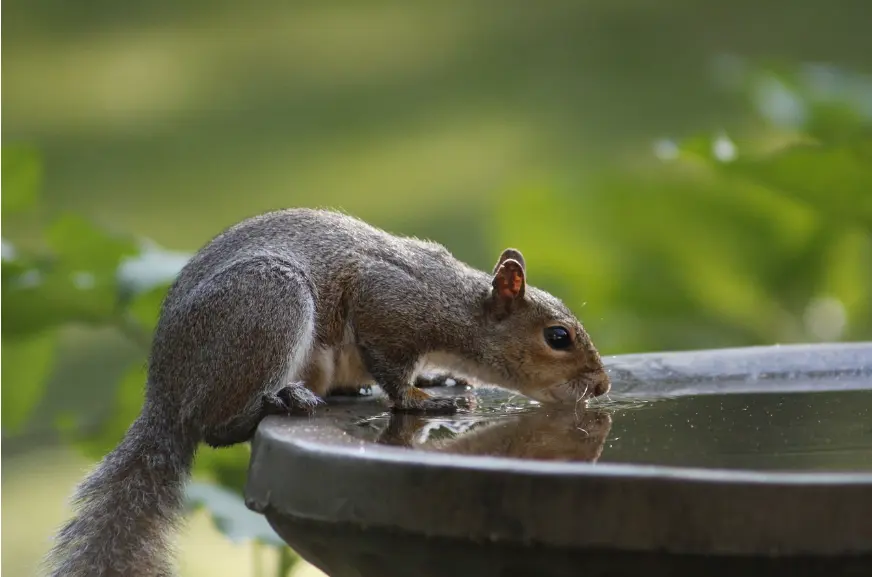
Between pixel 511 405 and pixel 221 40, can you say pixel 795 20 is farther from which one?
pixel 511 405

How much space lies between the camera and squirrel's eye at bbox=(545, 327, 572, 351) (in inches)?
67.0

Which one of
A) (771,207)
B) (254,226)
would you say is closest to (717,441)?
(254,226)

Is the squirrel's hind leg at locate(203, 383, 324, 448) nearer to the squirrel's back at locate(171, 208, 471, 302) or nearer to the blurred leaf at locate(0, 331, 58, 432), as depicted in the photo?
the squirrel's back at locate(171, 208, 471, 302)

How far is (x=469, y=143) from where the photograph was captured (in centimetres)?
468

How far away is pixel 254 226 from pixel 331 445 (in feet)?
2.08

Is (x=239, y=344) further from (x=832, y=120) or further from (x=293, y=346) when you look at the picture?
(x=832, y=120)

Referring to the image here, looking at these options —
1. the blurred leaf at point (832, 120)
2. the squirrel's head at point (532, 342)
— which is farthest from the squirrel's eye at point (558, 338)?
the blurred leaf at point (832, 120)

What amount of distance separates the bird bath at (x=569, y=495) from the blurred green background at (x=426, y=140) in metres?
1.35

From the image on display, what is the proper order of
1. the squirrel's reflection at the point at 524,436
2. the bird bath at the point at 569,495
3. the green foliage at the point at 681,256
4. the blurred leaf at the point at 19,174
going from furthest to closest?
the green foliage at the point at 681,256 → the blurred leaf at the point at 19,174 → the squirrel's reflection at the point at 524,436 → the bird bath at the point at 569,495

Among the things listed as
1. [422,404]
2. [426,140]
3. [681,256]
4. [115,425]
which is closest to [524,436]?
[422,404]

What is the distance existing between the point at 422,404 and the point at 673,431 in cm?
32

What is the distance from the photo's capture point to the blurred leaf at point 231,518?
1.79m

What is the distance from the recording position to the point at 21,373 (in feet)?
7.18

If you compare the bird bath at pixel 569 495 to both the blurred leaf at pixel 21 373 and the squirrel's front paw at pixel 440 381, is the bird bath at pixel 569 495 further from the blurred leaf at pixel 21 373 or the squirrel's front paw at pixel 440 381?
the blurred leaf at pixel 21 373
